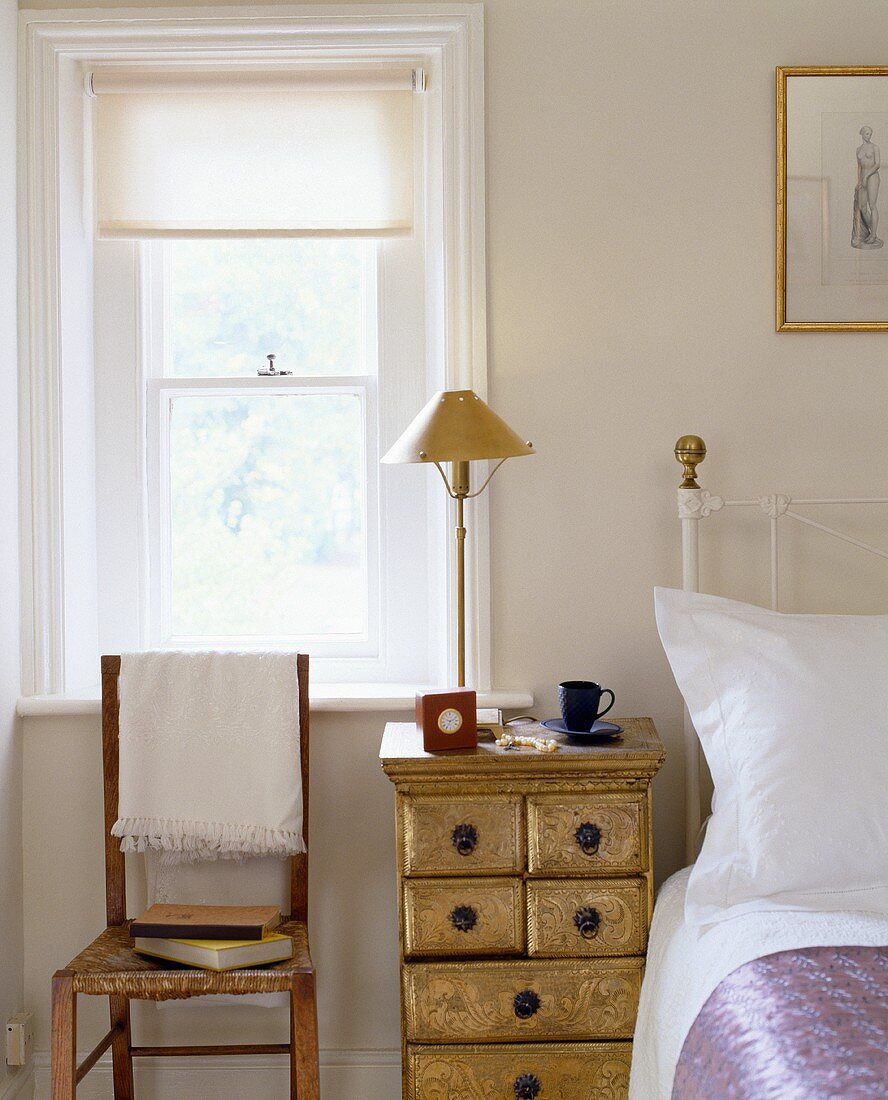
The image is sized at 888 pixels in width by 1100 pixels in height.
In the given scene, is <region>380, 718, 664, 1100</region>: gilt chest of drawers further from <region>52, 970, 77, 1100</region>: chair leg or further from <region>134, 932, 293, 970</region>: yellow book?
<region>52, 970, 77, 1100</region>: chair leg

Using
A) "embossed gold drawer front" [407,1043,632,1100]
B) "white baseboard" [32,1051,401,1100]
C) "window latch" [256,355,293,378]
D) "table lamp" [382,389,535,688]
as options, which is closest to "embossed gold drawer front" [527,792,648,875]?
"embossed gold drawer front" [407,1043,632,1100]

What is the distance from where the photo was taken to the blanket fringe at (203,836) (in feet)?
6.31

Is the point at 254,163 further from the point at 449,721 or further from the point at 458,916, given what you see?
the point at 458,916

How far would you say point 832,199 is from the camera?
2088mm

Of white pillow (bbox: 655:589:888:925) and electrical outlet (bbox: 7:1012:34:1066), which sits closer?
white pillow (bbox: 655:589:888:925)

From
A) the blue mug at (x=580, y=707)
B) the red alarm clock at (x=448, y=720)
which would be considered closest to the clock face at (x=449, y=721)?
the red alarm clock at (x=448, y=720)

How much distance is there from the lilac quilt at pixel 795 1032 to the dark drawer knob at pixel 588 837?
0.37 m

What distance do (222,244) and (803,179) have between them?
4.19 ft

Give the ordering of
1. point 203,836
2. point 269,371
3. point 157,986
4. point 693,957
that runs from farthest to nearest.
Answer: point 269,371 < point 203,836 < point 157,986 < point 693,957

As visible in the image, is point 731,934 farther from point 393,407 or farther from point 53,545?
point 53,545

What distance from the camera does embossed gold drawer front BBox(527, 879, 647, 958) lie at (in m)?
1.72

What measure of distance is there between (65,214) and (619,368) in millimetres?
1227

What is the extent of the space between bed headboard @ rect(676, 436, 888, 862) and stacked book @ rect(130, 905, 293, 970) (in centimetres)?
82

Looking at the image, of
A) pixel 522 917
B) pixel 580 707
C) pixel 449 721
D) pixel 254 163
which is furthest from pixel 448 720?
pixel 254 163
